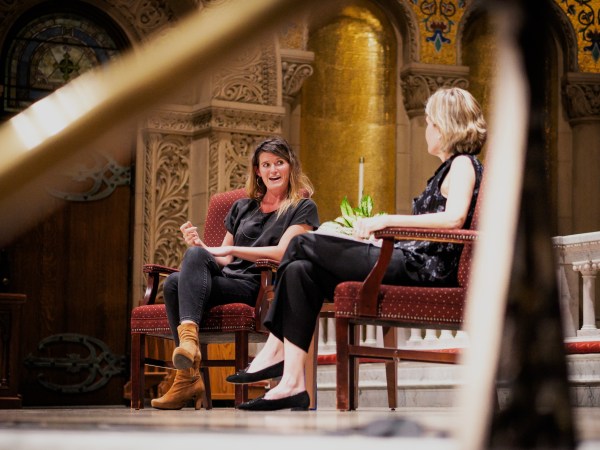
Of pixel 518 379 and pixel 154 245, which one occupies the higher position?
pixel 154 245

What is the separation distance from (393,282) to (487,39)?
592cm

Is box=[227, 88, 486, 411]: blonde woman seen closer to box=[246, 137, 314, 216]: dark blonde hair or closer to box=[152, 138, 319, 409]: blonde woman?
box=[152, 138, 319, 409]: blonde woman

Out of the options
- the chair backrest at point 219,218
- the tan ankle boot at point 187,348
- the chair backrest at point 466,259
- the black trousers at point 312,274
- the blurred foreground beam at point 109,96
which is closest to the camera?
the blurred foreground beam at point 109,96

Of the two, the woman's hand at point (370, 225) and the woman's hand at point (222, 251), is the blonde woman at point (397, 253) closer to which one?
the woman's hand at point (370, 225)

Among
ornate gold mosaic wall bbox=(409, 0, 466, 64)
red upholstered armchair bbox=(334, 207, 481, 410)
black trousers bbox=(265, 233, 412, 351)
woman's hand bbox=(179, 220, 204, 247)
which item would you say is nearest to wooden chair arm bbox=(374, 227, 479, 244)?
red upholstered armchair bbox=(334, 207, 481, 410)

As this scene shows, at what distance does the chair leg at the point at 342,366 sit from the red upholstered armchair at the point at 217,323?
754 millimetres

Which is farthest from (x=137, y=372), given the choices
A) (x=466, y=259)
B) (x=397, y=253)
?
(x=466, y=259)

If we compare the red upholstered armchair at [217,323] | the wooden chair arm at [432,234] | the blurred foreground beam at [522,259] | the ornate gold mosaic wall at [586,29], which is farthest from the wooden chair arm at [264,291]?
the ornate gold mosaic wall at [586,29]

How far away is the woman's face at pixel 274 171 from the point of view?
4215 millimetres

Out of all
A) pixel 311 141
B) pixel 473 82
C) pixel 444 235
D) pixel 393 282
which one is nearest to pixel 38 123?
pixel 444 235

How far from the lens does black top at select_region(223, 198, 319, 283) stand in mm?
4160

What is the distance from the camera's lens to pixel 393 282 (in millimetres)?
3434

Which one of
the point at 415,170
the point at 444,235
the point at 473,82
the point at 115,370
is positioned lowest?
the point at 115,370

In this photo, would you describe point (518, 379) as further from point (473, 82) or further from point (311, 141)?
point (473, 82)
